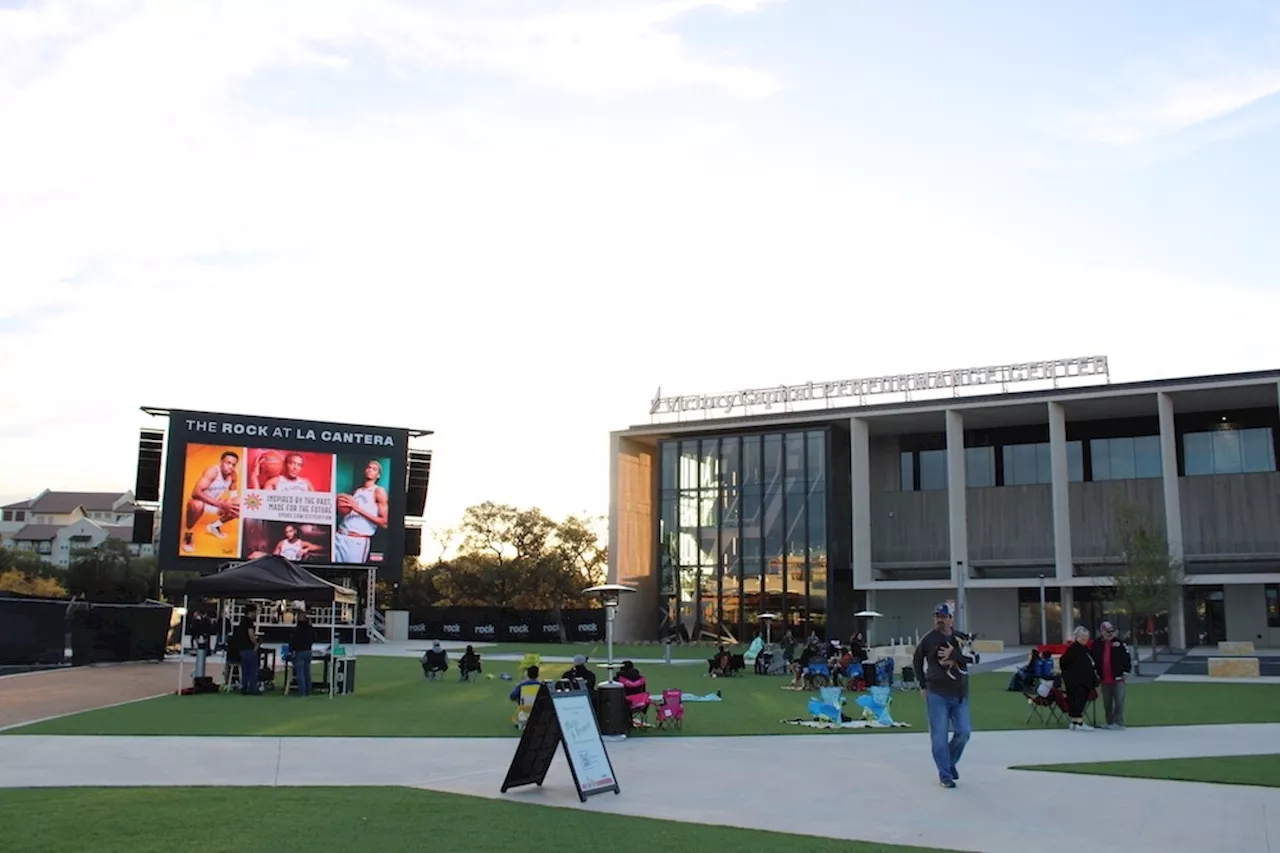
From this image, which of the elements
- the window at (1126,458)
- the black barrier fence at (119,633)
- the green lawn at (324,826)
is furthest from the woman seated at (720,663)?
the window at (1126,458)

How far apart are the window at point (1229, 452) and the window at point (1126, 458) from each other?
1.25 metres

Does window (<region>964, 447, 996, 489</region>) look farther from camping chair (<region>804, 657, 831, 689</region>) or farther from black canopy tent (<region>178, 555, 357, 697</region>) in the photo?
black canopy tent (<region>178, 555, 357, 697</region>)

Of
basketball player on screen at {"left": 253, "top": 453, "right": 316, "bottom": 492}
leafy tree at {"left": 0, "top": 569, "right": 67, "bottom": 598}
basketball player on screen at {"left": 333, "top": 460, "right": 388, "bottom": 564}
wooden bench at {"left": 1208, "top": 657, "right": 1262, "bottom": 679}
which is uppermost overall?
basketball player on screen at {"left": 253, "top": 453, "right": 316, "bottom": 492}

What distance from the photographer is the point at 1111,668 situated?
15.5 meters

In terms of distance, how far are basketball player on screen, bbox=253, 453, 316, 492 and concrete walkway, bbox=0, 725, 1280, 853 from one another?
30.8 m

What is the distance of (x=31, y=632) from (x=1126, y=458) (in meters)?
41.5

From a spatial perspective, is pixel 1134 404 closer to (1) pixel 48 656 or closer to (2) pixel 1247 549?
(2) pixel 1247 549

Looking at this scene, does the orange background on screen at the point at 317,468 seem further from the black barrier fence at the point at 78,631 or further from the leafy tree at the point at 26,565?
the leafy tree at the point at 26,565

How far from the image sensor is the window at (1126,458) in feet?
155

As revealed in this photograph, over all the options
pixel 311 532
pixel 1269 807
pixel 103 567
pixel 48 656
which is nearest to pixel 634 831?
pixel 1269 807

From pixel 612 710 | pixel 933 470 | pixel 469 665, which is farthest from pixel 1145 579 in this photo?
pixel 612 710

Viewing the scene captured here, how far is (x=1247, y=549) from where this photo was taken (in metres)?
43.9

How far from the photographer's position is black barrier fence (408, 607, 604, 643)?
181 ft

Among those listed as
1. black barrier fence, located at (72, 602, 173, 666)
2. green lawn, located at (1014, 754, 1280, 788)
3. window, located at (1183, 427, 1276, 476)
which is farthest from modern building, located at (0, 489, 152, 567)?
green lawn, located at (1014, 754, 1280, 788)
